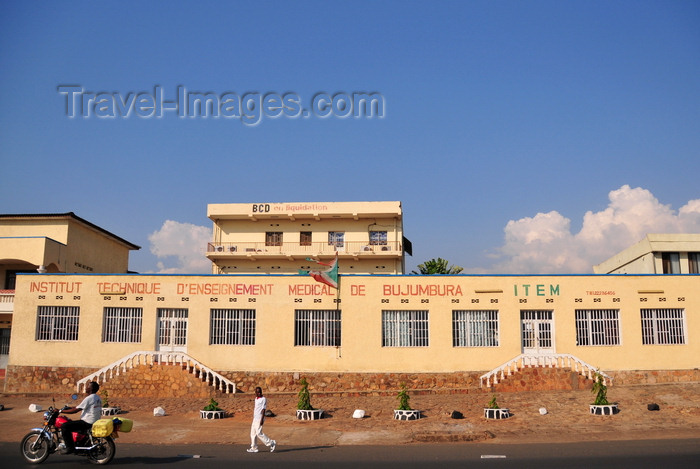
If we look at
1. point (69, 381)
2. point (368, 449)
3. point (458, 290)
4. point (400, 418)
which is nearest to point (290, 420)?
point (400, 418)

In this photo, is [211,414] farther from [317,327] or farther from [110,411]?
[317,327]

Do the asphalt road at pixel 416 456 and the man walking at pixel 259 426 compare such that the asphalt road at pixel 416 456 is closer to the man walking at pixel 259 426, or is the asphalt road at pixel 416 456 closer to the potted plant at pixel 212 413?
the man walking at pixel 259 426

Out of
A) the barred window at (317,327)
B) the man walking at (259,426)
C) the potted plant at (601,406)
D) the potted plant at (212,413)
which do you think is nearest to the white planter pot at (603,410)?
the potted plant at (601,406)

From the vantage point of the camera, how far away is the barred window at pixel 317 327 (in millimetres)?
24656

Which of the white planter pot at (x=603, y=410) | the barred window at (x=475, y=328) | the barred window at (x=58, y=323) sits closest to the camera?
the white planter pot at (x=603, y=410)

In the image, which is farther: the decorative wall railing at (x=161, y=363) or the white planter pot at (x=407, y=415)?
the decorative wall railing at (x=161, y=363)

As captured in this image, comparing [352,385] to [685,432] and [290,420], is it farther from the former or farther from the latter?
[685,432]

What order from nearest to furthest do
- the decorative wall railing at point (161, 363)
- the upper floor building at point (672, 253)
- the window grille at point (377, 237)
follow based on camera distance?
the decorative wall railing at point (161, 363)
the upper floor building at point (672, 253)
the window grille at point (377, 237)

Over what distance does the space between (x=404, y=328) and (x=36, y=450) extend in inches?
607

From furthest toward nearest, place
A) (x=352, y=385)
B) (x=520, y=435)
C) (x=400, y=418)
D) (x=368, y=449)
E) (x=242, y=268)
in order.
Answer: (x=242, y=268) < (x=352, y=385) < (x=400, y=418) < (x=520, y=435) < (x=368, y=449)

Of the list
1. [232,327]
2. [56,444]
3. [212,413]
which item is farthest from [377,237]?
[56,444]

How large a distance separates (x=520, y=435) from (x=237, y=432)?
824cm

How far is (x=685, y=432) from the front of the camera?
54.2ft

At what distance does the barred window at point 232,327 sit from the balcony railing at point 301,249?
18.2 meters
